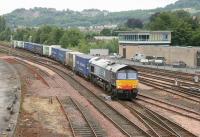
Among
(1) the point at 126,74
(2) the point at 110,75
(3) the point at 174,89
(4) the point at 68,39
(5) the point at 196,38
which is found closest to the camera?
(1) the point at 126,74

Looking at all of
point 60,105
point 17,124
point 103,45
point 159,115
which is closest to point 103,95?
point 60,105

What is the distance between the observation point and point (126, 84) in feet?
116

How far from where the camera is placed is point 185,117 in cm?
2819

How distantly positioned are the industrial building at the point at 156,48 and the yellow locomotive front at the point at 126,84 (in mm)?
41643

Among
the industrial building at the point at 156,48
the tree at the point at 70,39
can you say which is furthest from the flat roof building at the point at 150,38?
the tree at the point at 70,39

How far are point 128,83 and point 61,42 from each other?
11014 centimetres

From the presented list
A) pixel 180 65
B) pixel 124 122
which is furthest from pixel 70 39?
pixel 124 122

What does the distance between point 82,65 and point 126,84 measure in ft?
61.6

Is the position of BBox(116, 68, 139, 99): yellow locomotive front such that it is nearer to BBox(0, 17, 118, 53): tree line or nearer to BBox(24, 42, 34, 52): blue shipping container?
BBox(24, 42, 34, 52): blue shipping container

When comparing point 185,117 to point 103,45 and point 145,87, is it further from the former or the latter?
point 103,45

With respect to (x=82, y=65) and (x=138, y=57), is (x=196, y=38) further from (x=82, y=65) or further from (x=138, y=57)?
(x=82, y=65)

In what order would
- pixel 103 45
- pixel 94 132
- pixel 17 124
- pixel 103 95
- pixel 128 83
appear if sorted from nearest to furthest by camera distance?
pixel 94 132 → pixel 17 124 → pixel 128 83 → pixel 103 95 → pixel 103 45

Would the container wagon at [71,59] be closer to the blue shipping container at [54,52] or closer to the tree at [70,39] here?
the blue shipping container at [54,52]

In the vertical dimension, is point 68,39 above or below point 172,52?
above
